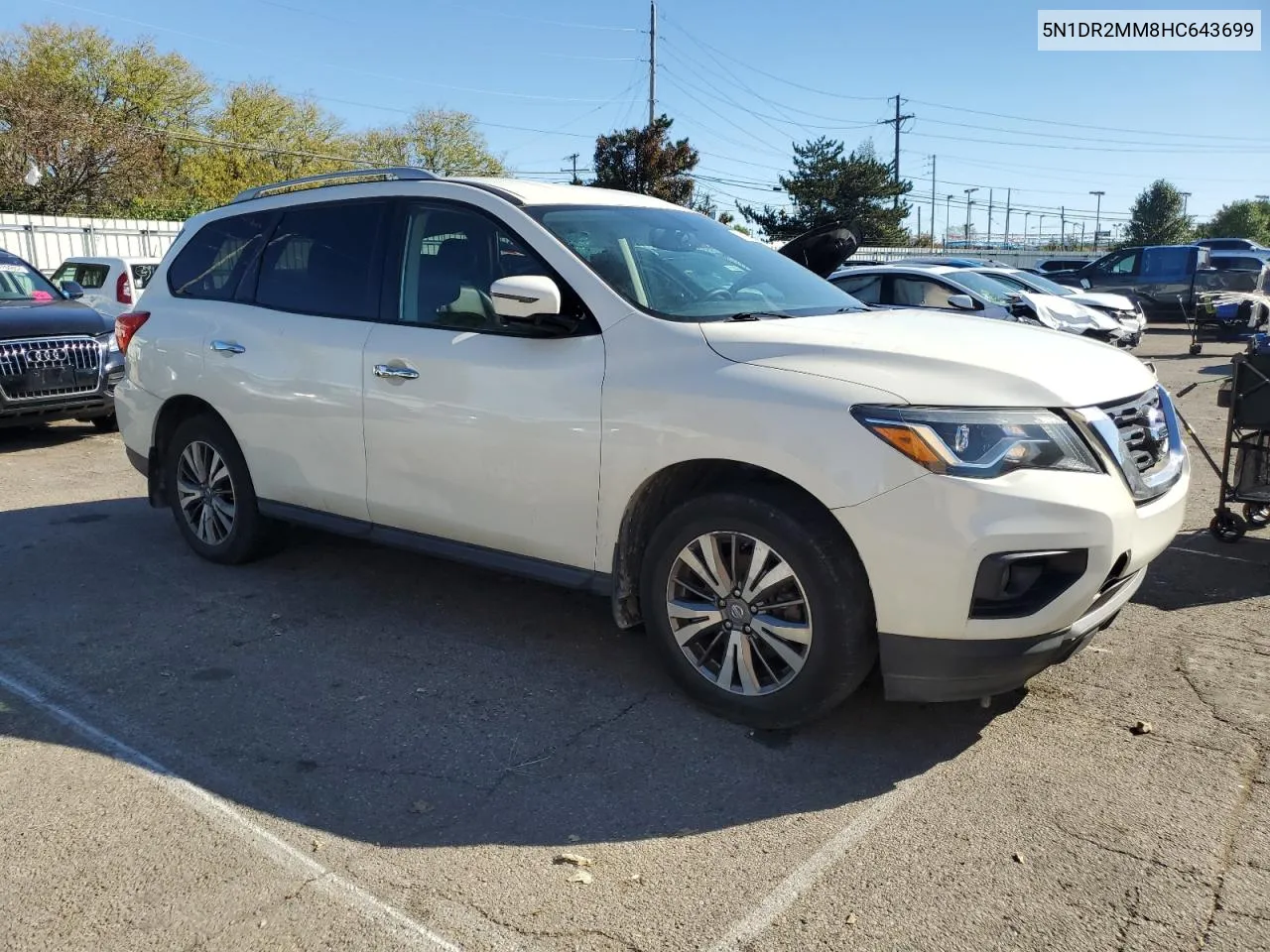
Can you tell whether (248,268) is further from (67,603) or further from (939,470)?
(939,470)

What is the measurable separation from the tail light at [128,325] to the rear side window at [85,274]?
9.81 m

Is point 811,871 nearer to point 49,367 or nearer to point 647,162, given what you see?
point 49,367

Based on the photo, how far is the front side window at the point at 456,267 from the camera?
4.30 m

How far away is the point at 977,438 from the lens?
322 centimetres

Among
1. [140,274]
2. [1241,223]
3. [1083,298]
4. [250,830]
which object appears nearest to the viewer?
[250,830]

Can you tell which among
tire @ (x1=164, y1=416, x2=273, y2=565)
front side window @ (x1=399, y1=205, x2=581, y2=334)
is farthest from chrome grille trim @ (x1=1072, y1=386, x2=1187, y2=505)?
tire @ (x1=164, y1=416, x2=273, y2=565)

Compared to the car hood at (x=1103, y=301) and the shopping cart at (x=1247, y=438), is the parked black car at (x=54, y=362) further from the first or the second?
the car hood at (x=1103, y=301)

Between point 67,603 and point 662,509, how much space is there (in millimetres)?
3149

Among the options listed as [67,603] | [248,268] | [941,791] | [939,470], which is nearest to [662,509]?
[939,470]

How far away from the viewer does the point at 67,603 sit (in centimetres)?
512

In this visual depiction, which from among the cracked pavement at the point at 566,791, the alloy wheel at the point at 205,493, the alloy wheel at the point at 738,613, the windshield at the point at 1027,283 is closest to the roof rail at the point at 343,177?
the alloy wheel at the point at 205,493

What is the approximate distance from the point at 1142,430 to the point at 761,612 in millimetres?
1467

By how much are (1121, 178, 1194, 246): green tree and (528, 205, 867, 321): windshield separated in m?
68.1

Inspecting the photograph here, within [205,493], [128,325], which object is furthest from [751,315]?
[128,325]
